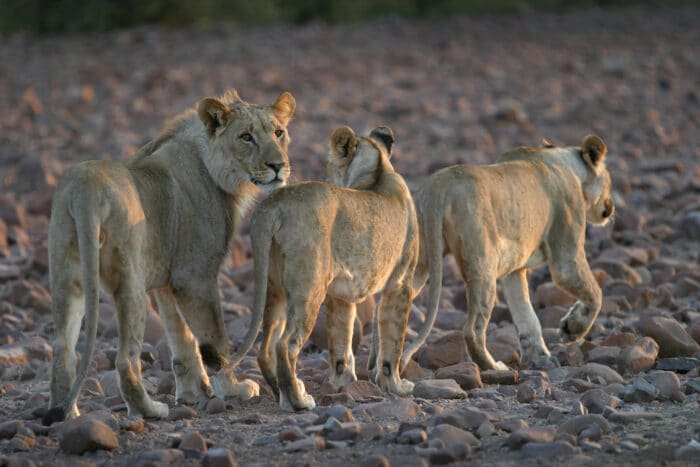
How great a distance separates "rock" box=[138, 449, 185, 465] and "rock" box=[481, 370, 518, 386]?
195cm

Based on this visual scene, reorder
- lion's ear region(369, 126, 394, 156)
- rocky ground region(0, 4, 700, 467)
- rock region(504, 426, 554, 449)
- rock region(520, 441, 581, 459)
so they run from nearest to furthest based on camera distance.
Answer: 1. rock region(520, 441, 581, 459)
2. rock region(504, 426, 554, 449)
3. rocky ground region(0, 4, 700, 467)
4. lion's ear region(369, 126, 394, 156)

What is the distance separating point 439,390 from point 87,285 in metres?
1.74

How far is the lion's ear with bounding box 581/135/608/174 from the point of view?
792 cm

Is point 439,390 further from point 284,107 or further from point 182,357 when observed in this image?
point 284,107

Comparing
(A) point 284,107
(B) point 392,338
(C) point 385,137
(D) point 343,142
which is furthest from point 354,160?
(B) point 392,338

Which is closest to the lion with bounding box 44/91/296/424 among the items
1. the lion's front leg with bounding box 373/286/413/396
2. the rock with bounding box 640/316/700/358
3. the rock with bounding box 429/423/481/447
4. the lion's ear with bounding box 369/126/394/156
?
the lion's ear with bounding box 369/126/394/156

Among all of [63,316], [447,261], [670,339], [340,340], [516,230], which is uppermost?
[516,230]

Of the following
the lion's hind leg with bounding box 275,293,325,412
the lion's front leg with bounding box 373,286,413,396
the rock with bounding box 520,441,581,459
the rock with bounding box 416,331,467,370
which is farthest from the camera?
the rock with bounding box 416,331,467,370

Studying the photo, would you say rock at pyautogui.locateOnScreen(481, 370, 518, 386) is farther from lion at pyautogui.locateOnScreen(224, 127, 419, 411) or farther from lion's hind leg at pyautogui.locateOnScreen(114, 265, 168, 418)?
lion's hind leg at pyautogui.locateOnScreen(114, 265, 168, 418)

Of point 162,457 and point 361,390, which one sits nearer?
point 162,457

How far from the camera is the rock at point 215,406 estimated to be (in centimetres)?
609

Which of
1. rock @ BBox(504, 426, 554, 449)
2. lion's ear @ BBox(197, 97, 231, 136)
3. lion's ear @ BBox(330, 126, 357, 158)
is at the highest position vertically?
lion's ear @ BBox(197, 97, 231, 136)

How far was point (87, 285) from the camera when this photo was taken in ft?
18.1

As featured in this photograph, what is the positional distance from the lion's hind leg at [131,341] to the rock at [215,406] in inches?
12.0
